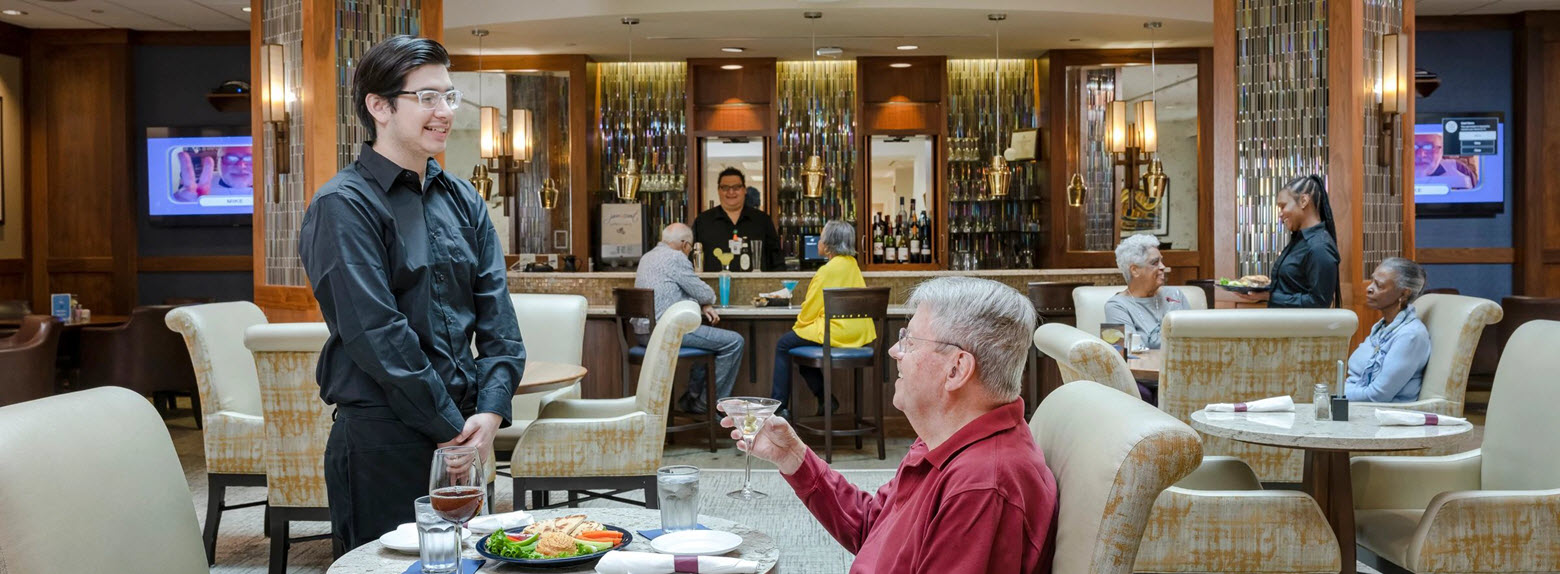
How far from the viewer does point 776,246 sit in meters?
10.3

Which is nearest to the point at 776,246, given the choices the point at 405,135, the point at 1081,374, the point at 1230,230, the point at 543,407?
the point at 1230,230

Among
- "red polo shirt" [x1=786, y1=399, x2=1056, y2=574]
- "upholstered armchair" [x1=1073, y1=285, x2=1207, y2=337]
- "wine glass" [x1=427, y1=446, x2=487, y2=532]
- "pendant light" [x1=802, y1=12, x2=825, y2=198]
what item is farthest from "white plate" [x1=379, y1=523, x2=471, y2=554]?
"pendant light" [x1=802, y1=12, x2=825, y2=198]

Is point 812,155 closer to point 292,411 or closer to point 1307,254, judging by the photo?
point 1307,254

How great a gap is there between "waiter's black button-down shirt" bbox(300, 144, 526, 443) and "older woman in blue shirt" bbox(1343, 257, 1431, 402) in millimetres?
3143

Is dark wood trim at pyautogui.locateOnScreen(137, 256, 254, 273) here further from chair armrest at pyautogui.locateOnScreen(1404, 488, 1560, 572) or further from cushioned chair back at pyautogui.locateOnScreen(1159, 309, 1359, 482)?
chair armrest at pyautogui.locateOnScreen(1404, 488, 1560, 572)

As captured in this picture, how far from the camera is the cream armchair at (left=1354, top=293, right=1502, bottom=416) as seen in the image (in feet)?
13.6

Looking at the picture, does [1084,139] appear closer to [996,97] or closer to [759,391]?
[996,97]

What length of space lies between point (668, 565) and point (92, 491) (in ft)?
2.93

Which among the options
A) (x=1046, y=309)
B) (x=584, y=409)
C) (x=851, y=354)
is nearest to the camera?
(x=584, y=409)

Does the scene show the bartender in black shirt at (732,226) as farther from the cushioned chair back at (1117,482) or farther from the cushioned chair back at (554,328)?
the cushioned chair back at (1117,482)

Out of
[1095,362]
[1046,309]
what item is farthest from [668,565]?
[1046,309]

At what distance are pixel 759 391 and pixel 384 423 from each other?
521 cm

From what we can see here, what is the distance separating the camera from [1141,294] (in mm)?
5410

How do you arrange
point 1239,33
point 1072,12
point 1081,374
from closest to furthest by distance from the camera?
point 1081,374, point 1239,33, point 1072,12
